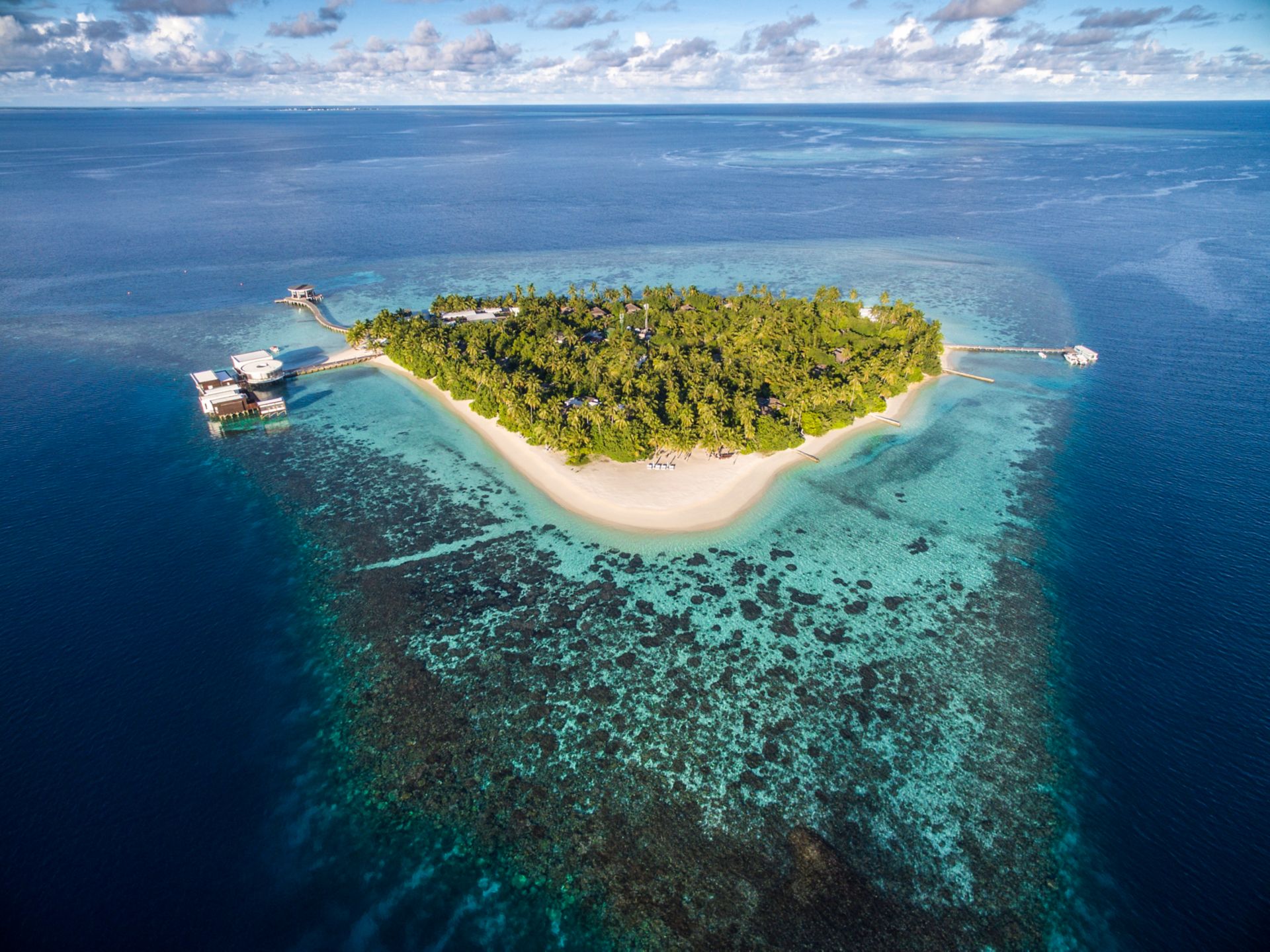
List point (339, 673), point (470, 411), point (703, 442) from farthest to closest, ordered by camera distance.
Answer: point (470, 411), point (703, 442), point (339, 673)

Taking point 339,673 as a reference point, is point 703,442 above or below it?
above

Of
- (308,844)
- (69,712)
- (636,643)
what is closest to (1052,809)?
(636,643)

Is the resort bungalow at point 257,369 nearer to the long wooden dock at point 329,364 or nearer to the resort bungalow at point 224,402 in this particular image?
the long wooden dock at point 329,364

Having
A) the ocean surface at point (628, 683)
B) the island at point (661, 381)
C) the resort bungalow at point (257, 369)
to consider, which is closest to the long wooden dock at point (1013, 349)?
the island at point (661, 381)

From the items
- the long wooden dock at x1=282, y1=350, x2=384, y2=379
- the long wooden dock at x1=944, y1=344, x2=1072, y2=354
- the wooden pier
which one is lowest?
the long wooden dock at x1=282, y1=350, x2=384, y2=379

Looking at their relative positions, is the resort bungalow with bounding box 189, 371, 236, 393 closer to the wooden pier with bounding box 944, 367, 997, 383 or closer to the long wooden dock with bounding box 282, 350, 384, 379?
the long wooden dock with bounding box 282, 350, 384, 379

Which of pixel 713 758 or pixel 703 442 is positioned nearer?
pixel 713 758

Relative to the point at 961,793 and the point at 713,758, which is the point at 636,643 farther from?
the point at 961,793

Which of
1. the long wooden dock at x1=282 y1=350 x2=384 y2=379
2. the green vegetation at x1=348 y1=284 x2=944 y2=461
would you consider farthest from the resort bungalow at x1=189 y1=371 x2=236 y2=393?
the green vegetation at x1=348 y1=284 x2=944 y2=461
